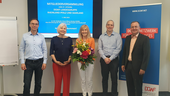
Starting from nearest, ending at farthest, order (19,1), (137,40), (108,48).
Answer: (137,40) < (108,48) < (19,1)

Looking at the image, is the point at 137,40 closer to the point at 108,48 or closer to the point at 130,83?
the point at 108,48

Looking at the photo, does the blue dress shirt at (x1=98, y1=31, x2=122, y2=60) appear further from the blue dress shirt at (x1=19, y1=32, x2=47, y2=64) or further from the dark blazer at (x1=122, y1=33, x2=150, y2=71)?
the blue dress shirt at (x1=19, y1=32, x2=47, y2=64)

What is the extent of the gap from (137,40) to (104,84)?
1.22 metres

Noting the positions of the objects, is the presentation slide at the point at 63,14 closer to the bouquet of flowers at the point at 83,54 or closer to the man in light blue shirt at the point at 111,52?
the man in light blue shirt at the point at 111,52

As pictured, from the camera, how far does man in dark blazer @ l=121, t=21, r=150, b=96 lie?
2.23m

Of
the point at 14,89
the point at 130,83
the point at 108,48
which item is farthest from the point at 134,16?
the point at 14,89

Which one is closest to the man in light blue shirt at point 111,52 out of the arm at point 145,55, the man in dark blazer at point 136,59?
the man in dark blazer at point 136,59

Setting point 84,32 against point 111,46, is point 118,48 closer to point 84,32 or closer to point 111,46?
point 111,46

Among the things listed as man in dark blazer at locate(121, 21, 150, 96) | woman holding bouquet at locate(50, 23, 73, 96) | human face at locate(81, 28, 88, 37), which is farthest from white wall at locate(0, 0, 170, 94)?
man in dark blazer at locate(121, 21, 150, 96)

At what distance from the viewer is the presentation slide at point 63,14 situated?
10.3 ft

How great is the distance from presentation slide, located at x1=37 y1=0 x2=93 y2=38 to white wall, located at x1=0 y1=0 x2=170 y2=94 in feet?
1.18

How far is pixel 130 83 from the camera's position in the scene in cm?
243

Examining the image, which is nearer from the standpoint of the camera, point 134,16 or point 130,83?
point 130,83

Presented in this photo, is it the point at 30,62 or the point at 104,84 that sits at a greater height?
the point at 30,62
